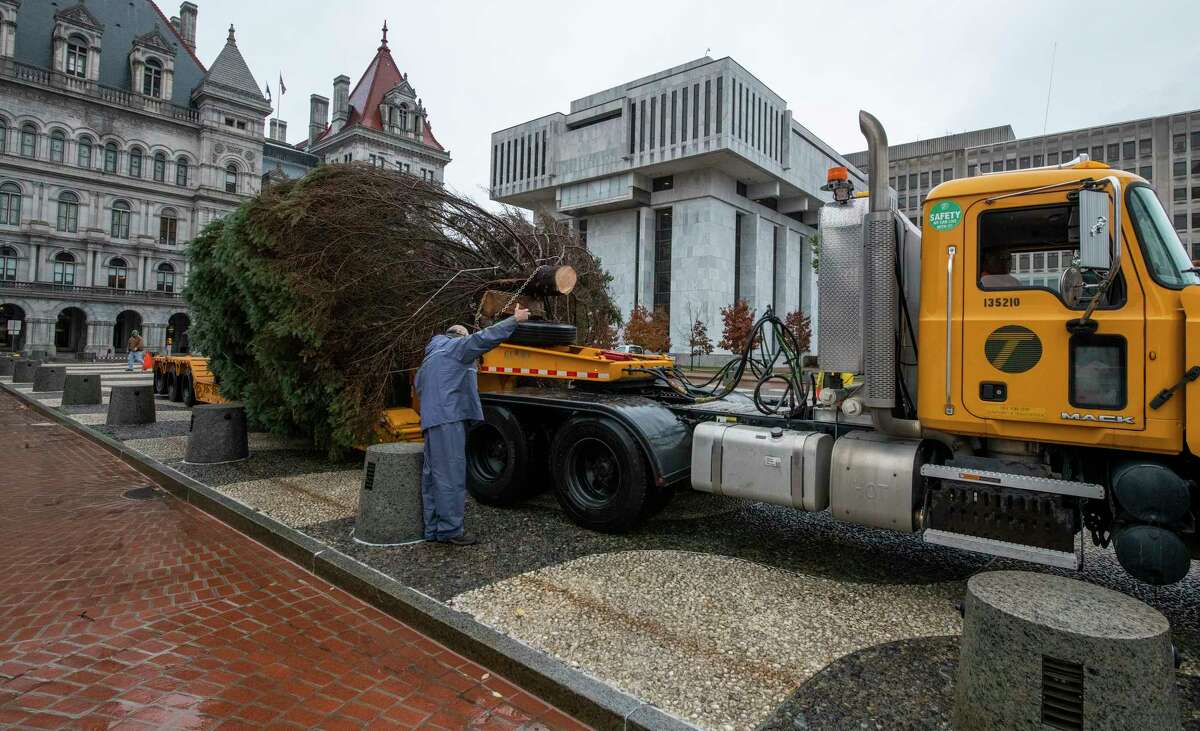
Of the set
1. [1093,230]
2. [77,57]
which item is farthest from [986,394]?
[77,57]

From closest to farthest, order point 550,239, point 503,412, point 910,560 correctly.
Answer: point 910,560 < point 503,412 < point 550,239

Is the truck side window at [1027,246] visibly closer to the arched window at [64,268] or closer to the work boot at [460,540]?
the work boot at [460,540]

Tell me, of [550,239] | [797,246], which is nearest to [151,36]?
[797,246]

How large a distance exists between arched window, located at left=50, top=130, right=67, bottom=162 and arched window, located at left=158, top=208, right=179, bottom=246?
7.54 meters

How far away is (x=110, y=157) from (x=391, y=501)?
6364 centimetres

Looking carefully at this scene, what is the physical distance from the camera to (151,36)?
53.5 m

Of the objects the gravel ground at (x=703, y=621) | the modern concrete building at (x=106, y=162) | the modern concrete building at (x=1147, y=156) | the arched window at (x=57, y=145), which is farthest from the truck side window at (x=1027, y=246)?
the arched window at (x=57, y=145)

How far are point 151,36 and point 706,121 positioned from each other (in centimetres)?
5000

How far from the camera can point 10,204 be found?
153 feet

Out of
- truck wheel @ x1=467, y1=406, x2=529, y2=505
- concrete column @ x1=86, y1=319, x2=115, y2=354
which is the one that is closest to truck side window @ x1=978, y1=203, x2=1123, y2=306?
truck wheel @ x1=467, y1=406, x2=529, y2=505

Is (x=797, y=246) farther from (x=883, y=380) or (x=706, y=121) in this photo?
(x=883, y=380)

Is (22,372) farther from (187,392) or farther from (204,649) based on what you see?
(204,649)

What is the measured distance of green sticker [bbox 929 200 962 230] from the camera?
416 cm

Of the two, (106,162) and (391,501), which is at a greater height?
(106,162)
